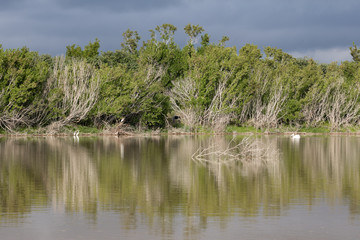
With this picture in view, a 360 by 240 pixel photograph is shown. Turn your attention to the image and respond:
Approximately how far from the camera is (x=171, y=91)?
76750mm

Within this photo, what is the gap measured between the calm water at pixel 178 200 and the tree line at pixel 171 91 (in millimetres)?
33851

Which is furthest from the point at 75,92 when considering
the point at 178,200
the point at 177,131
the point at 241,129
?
the point at 178,200

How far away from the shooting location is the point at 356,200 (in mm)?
16391

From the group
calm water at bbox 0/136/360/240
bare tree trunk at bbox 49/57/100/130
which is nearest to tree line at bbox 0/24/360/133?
bare tree trunk at bbox 49/57/100/130

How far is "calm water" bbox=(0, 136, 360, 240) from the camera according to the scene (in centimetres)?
1200

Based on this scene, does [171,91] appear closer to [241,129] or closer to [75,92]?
[241,129]

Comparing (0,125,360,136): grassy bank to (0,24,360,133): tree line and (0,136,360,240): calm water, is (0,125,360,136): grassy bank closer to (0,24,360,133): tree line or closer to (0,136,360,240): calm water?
(0,24,360,133): tree line

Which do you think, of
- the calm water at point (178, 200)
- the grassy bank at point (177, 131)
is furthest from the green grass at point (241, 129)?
the calm water at point (178, 200)

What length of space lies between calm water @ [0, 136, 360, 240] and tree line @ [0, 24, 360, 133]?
111 ft

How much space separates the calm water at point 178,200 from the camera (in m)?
12.0

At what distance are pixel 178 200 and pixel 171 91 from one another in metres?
60.8

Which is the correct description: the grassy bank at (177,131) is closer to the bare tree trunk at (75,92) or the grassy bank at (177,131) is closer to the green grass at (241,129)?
the green grass at (241,129)

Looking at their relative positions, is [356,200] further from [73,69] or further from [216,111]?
[216,111]

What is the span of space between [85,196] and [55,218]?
12.0 ft
